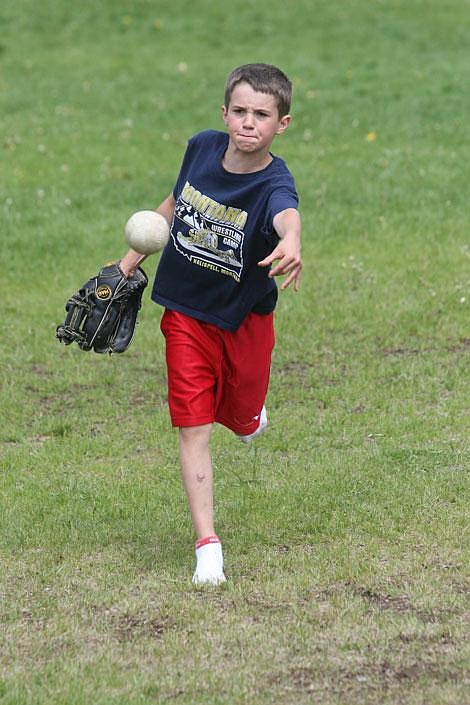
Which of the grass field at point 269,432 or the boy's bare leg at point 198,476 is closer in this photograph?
the grass field at point 269,432

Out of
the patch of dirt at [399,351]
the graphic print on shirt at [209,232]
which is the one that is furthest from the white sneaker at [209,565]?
the patch of dirt at [399,351]

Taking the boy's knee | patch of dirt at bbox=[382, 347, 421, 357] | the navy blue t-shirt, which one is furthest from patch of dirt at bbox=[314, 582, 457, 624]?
patch of dirt at bbox=[382, 347, 421, 357]

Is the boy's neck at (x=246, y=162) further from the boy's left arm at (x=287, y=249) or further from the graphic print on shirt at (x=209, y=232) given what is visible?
the boy's left arm at (x=287, y=249)

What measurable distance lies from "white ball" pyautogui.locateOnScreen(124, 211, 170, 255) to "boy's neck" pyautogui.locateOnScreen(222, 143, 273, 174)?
0.37 meters

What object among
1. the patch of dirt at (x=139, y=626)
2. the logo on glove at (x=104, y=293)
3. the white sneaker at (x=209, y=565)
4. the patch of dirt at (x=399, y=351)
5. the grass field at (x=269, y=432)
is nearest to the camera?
the grass field at (x=269, y=432)

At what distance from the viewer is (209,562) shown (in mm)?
5008

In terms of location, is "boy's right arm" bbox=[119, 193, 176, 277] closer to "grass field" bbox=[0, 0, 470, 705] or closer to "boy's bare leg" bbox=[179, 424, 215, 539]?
"boy's bare leg" bbox=[179, 424, 215, 539]

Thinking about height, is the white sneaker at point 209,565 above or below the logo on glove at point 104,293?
Result: below

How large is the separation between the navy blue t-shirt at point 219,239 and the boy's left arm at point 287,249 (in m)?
0.15

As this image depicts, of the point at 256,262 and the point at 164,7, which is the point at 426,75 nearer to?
the point at 164,7

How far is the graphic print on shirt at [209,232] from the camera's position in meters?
5.04

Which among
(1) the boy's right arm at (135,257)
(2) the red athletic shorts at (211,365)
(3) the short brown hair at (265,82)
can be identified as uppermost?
(3) the short brown hair at (265,82)

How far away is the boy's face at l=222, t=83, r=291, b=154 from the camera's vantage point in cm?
498

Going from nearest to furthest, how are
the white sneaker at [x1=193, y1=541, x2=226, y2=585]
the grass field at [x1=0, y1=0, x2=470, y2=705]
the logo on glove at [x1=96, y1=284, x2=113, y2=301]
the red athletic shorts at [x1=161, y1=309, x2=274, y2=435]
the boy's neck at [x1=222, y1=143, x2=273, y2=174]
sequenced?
the grass field at [x1=0, y1=0, x2=470, y2=705] < the white sneaker at [x1=193, y1=541, x2=226, y2=585] < the boy's neck at [x1=222, y1=143, x2=273, y2=174] < the red athletic shorts at [x1=161, y1=309, x2=274, y2=435] < the logo on glove at [x1=96, y1=284, x2=113, y2=301]
